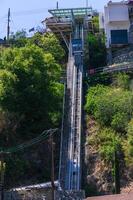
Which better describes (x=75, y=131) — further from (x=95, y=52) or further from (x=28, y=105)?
(x=95, y=52)

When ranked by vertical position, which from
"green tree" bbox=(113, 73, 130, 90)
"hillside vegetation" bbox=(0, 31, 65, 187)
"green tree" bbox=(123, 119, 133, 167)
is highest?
"green tree" bbox=(113, 73, 130, 90)

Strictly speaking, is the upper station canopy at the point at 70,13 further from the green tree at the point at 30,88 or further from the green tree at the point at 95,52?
the green tree at the point at 30,88

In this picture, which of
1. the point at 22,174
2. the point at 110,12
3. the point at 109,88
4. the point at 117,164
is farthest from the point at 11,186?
the point at 110,12

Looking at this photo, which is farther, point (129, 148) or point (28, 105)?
point (28, 105)

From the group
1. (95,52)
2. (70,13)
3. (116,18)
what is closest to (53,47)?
(95,52)

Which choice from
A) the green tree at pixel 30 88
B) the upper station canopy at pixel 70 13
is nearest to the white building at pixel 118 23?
the upper station canopy at pixel 70 13

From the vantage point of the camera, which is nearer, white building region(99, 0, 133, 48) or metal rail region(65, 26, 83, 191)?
metal rail region(65, 26, 83, 191)

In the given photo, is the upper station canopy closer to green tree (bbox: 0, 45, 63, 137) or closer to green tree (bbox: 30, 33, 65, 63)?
green tree (bbox: 30, 33, 65, 63)

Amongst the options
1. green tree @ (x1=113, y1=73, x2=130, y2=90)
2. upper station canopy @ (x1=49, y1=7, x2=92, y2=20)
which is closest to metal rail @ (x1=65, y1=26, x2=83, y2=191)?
green tree @ (x1=113, y1=73, x2=130, y2=90)
